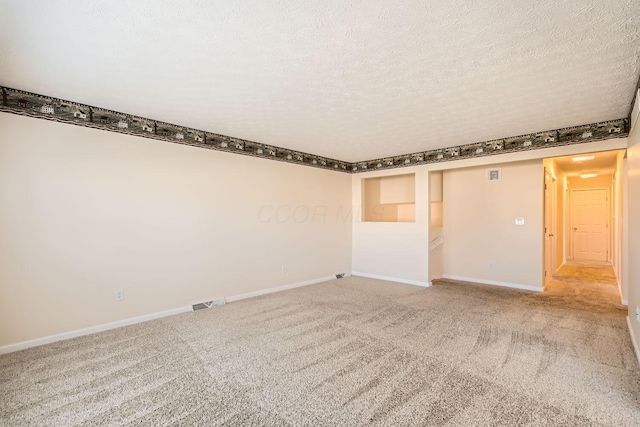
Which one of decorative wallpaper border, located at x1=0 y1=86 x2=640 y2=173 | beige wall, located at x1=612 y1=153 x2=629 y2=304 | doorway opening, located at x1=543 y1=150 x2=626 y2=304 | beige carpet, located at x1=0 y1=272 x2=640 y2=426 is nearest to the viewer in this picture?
beige carpet, located at x1=0 y1=272 x2=640 y2=426

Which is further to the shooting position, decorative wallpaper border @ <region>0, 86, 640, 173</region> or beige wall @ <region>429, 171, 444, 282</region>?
beige wall @ <region>429, 171, 444, 282</region>

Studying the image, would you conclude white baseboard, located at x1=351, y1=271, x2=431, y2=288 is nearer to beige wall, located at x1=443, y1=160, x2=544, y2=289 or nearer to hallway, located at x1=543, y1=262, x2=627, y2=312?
beige wall, located at x1=443, y1=160, x2=544, y2=289

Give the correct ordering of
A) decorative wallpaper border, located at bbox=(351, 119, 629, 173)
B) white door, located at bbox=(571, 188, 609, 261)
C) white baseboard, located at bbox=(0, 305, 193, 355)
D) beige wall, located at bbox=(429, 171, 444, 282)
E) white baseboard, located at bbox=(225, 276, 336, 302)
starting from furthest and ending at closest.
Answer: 1. white door, located at bbox=(571, 188, 609, 261)
2. beige wall, located at bbox=(429, 171, 444, 282)
3. white baseboard, located at bbox=(225, 276, 336, 302)
4. decorative wallpaper border, located at bbox=(351, 119, 629, 173)
5. white baseboard, located at bbox=(0, 305, 193, 355)

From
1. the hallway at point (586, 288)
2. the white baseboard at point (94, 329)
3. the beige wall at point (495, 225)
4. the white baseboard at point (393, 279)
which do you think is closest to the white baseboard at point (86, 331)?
the white baseboard at point (94, 329)

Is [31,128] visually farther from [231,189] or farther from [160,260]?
[231,189]

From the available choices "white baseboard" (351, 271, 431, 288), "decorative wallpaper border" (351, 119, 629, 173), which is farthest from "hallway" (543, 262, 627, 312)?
"decorative wallpaper border" (351, 119, 629, 173)

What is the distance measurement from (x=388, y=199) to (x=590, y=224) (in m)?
5.78

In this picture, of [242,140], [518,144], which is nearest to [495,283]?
[518,144]

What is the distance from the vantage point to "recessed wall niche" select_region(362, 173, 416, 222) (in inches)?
252

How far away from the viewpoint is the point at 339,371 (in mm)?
2369

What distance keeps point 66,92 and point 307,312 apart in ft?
11.4

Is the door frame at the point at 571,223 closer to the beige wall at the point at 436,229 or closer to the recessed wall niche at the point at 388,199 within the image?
the beige wall at the point at 436,229

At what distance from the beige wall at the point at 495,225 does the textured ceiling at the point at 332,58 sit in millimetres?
1705

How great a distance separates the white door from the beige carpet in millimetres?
4963
